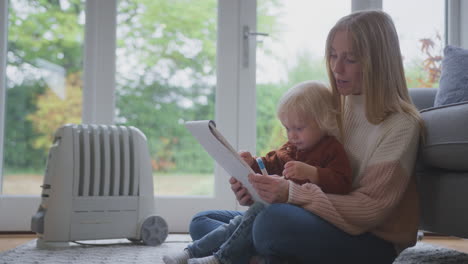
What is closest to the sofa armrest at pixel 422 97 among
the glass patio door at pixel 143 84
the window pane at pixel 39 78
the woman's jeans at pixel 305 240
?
the woman's jeans at pixel 305 240

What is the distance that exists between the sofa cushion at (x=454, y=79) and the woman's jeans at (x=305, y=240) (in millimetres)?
656

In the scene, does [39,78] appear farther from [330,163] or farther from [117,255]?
[330,163]

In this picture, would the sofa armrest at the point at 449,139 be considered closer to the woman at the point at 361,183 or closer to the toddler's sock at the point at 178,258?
the woman at the point at 361,183

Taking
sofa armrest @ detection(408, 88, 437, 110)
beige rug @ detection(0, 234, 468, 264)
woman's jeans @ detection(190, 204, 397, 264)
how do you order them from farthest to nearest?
sofa armrest @ detection(408, 88, 437, 110) < beige rug @ detection(0, 234, 468, 264) < woman's jeans @ detection(190, 204, 397, 264)

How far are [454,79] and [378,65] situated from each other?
0.58 metres

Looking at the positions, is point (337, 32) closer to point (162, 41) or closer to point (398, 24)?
point (162, 41)

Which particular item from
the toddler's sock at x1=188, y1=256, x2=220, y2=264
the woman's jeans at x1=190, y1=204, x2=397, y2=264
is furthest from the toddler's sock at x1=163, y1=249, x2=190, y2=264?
the woman's jeans at x1=190, y1=204, x2=397, y2=264

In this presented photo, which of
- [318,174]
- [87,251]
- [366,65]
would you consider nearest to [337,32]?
[366,65]

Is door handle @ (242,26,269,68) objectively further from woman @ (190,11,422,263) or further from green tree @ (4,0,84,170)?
woman @ (190,11,422,263)

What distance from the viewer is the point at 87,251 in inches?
71.9

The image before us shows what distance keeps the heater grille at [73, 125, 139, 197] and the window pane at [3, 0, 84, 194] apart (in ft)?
1.95

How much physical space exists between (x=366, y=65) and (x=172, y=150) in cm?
162

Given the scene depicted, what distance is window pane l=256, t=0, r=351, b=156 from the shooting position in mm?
2723

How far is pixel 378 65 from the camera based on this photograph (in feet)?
4.00
